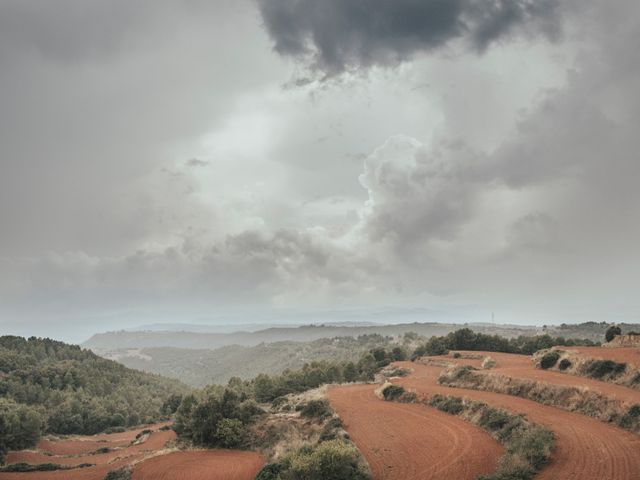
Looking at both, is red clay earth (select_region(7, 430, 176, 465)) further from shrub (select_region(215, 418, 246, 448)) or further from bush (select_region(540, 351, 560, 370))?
bush (select_region(540, 351, 560, 370))

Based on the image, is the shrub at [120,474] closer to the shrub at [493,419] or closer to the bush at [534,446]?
the shrub at [493,419]

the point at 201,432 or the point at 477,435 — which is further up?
the point at 477,435

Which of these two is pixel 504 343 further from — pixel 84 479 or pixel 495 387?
pixel 84 479

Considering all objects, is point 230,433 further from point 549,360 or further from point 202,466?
point 549,360

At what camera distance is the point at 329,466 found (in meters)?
22.8

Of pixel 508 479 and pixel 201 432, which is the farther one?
pixel 201 432

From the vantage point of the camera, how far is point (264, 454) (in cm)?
3594

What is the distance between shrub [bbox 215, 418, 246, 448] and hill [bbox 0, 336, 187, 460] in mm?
37919

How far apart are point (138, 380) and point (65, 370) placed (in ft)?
94.4

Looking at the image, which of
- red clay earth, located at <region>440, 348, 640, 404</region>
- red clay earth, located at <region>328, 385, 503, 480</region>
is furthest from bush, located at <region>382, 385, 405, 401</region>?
red clay earth, located at <region>440, 348, 640, 404</region>

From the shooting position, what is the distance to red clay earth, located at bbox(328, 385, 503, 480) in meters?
23.8

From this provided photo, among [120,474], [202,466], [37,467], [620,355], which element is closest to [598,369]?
[620,355]

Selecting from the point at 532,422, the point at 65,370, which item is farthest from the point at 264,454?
the point at 65,370

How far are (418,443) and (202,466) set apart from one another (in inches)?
680
